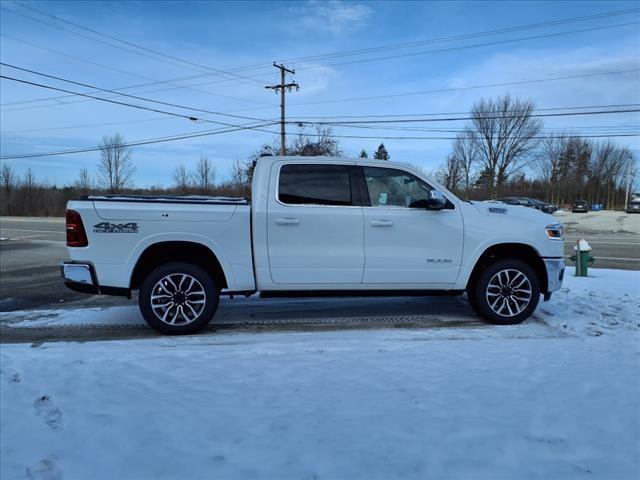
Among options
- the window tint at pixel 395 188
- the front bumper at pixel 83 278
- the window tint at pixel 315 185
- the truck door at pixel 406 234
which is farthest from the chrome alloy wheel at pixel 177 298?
the window tint at pixel 395 188

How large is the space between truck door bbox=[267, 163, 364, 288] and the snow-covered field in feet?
2.51

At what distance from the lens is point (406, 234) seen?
17.2 feet

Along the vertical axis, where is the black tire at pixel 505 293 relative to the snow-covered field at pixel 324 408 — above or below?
above

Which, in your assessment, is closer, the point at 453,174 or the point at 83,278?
the point at 83,278

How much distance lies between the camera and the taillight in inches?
187

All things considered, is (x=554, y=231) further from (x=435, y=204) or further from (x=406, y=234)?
(x=406, y=234)

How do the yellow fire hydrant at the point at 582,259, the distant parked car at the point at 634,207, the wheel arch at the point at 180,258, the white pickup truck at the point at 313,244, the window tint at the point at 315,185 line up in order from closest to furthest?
the white pickup truck at the point at 313,244 < the wheel arch at the point at 180,258 < the window tint at the point at 315,185 < the yellow fire hydrant at the point at 582,259 < the distant parked car at the point at 634,207

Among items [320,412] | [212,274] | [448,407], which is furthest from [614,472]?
[212,274]

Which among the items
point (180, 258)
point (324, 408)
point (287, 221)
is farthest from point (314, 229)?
point (324, 408)

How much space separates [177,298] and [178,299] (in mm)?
16

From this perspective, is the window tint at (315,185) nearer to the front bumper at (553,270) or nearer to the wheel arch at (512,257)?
the wheel arch at (512,257)

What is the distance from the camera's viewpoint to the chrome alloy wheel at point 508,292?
Answer: 17.6 ft

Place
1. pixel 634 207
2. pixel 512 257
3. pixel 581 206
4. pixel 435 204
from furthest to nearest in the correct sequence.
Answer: pixel 581 206, pixel 634 207, pixel 512 257, pixel 435 204

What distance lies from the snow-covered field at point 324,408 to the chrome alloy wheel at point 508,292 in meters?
0.67
